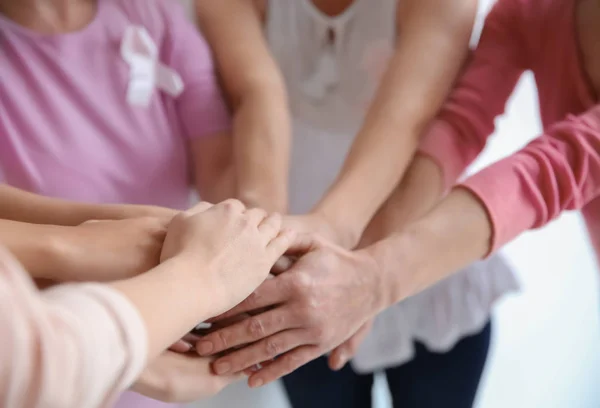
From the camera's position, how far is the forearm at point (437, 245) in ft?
1.97

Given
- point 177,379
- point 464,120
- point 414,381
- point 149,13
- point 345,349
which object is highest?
point 149,13

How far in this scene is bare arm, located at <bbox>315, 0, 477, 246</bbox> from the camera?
0.68 metres

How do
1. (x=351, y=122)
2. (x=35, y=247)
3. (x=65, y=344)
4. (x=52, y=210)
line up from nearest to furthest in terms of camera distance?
1. (x=65, y=344)
2. (x=35, y=247)
3. (x=52, y=210)
4. (x=351, y=122)

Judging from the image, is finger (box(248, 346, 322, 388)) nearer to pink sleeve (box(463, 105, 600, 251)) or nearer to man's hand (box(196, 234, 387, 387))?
man's hand (box(196, 234, 387, 387))

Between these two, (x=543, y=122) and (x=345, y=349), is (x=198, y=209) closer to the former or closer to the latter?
(x=345, y=349)

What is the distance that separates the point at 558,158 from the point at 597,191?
64mm

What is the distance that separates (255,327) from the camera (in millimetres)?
559

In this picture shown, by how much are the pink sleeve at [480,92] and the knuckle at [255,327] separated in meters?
0.31

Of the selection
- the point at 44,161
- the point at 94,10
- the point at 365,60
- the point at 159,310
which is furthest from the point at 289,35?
the point at 159,310

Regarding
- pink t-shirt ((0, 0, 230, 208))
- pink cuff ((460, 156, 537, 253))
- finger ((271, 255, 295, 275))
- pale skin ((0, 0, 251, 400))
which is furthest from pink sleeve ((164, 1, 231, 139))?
pink cuff ((460, 156, 537, 253))

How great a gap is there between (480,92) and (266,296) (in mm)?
382

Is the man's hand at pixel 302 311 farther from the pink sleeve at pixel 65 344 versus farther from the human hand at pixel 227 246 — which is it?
the pink sleeve at pixel 65 344

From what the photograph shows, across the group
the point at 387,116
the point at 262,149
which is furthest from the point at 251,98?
the point at 387,116

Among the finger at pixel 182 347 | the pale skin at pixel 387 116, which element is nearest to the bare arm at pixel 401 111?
the pale skin at pixel 387 116
